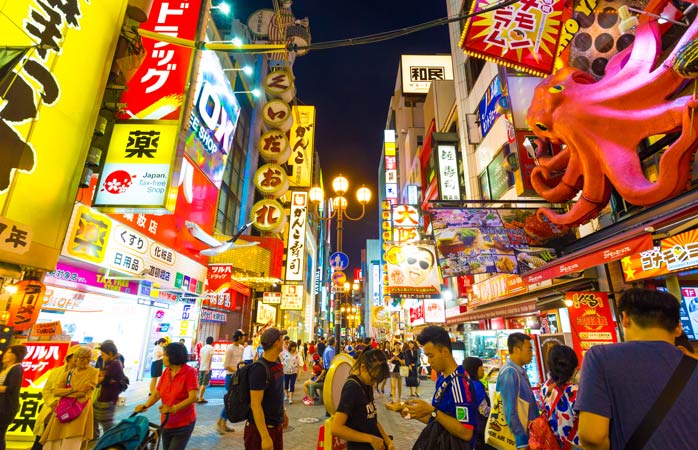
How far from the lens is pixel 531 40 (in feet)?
25.6

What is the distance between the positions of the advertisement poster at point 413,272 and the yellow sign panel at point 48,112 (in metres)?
11.3

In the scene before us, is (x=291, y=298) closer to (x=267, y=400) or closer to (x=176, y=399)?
(x=176, y=399)

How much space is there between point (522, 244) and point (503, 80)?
4973mm

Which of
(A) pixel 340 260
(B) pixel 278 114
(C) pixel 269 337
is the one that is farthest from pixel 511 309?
(B) pixel 278 114

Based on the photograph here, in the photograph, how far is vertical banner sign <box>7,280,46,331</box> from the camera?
5000 mm

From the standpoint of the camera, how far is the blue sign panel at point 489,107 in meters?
13.7

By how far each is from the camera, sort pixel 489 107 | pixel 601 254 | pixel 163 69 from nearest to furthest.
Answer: pixel 601 254
pixel 163 69
pixel 489 107

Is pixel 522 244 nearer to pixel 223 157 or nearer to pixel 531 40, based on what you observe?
pixel 531 40

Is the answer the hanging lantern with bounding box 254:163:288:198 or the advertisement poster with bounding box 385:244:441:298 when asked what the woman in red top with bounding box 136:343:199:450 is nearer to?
the advertisement poster with bounding box 385:244:441:298

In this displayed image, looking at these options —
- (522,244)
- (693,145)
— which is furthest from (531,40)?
(522,244)

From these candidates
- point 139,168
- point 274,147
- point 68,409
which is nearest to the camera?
point 68,409

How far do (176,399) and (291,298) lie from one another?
2148 cm

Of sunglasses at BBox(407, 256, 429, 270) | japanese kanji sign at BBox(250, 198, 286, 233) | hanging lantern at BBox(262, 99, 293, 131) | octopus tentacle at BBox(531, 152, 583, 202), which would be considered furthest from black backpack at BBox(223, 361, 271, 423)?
hanging lantern at BBox(262, 99, 293, 131)

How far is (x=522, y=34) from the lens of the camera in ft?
25.7
